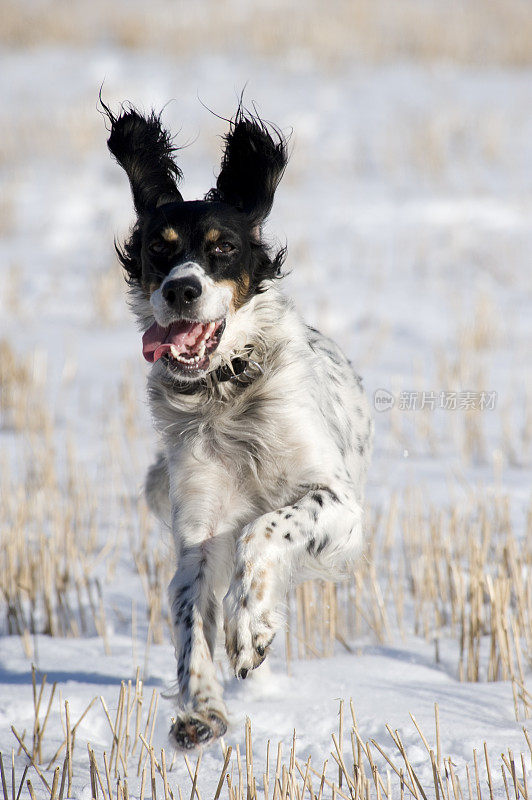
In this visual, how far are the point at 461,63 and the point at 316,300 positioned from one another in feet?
30.6

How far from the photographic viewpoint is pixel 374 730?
105 inches

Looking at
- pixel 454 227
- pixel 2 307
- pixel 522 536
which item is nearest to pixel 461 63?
pixel 454 227

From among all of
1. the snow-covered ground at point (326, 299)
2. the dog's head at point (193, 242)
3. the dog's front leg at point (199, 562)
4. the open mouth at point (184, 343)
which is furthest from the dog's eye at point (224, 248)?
the snow-covered ground at point (326, 299)

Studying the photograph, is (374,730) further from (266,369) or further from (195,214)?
(195,214)

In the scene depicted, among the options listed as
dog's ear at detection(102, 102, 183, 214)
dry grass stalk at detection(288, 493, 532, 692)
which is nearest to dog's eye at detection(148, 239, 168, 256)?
dog's ear at detection(102, 102, 183, 214)

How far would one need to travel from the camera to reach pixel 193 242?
2.85 m

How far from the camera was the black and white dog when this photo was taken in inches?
95.2

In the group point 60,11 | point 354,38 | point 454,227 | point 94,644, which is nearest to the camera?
point 94,644

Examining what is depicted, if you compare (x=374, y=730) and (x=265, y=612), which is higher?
(x=265, y=612)

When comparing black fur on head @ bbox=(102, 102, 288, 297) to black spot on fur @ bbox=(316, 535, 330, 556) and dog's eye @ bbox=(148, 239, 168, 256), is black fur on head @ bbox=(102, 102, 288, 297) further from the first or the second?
black spot on fur @ bbox=(316, 535, 330, 556)

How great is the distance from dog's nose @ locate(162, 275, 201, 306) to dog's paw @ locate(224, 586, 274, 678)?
84 centimetres

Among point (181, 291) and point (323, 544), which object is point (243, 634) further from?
point (181, 291)

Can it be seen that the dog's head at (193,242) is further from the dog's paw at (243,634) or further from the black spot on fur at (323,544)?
the dog's paw at (243,634)

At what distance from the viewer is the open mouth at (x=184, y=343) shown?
268 cm
